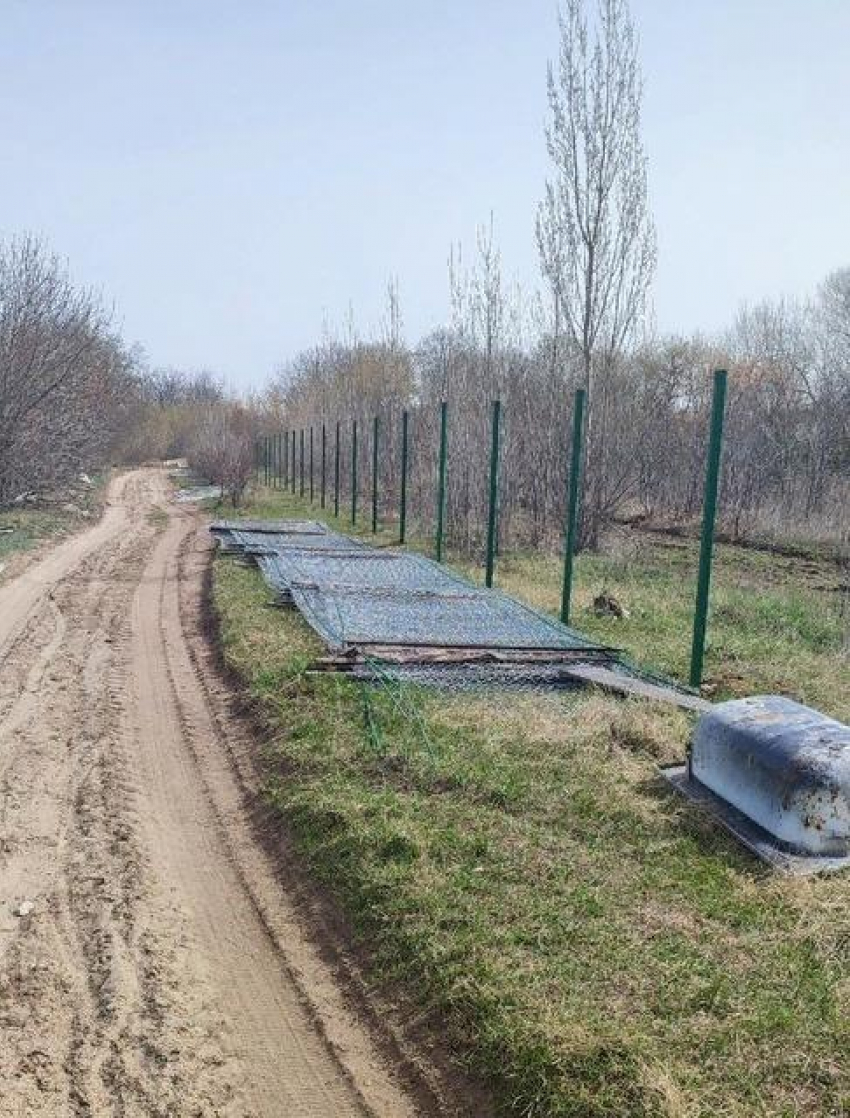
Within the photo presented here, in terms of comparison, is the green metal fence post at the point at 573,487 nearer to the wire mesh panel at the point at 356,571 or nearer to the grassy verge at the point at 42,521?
the wire mesh panel at the point at 356,571

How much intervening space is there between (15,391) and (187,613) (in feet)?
35.0

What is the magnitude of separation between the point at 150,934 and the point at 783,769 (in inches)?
101

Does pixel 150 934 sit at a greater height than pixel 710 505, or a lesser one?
lesser

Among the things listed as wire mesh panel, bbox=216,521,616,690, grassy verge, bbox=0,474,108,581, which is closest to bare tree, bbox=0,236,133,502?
grassy verge, bbox=0,474,108,581

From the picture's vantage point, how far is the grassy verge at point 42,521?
15.8 metres

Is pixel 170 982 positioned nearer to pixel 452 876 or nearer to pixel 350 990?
pixel 350 990

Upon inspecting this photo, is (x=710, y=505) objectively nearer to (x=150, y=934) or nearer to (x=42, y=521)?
(x=150, y=934)

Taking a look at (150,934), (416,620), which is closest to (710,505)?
(416,620)

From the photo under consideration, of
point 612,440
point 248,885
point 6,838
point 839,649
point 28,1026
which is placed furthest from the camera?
point 612,440

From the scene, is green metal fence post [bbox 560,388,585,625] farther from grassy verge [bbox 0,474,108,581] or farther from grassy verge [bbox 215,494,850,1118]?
grassy verge [bbox 0,474,108,581]

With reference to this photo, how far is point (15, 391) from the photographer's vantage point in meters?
19.0

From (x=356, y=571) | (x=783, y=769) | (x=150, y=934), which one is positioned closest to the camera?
(x=150, y=934)

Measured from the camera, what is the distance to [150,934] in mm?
3855

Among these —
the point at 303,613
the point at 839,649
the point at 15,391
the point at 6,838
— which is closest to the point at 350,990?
the point at 6,838
